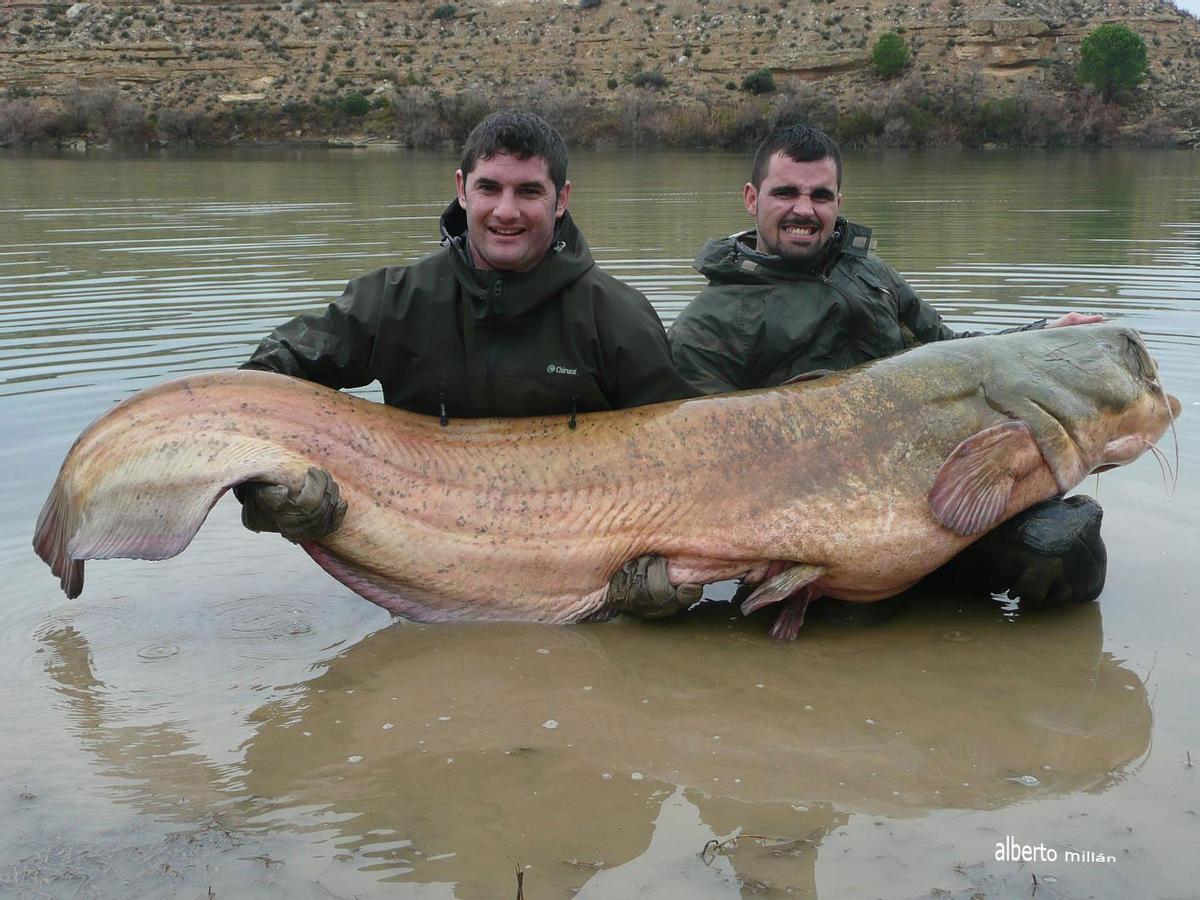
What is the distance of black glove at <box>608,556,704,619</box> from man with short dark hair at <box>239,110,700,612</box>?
0.08ft

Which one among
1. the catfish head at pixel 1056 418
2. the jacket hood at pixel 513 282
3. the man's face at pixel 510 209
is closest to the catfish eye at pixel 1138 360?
the catfish head at pixel 1056 418

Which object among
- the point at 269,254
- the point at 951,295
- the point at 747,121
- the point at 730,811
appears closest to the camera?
the point at 730,811

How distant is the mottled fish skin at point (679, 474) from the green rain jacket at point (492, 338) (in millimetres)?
134

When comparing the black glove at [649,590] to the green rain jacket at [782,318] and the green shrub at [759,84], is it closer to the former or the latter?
the green rain jacket at [782,318]

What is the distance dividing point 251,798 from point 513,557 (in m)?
1.22

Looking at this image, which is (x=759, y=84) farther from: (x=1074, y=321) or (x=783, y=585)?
(x=783, y=585)

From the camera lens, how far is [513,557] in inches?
155

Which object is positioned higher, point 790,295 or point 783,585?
point 790,295

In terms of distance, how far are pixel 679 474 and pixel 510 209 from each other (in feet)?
3.43

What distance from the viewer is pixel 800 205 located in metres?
4.76

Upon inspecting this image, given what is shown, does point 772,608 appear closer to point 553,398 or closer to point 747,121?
point 553,398

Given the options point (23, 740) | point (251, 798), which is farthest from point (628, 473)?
point (23, 740)

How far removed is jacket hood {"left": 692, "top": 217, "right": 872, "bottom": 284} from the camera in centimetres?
484

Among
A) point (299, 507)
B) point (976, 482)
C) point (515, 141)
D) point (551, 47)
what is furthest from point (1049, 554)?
point (551, 47)
